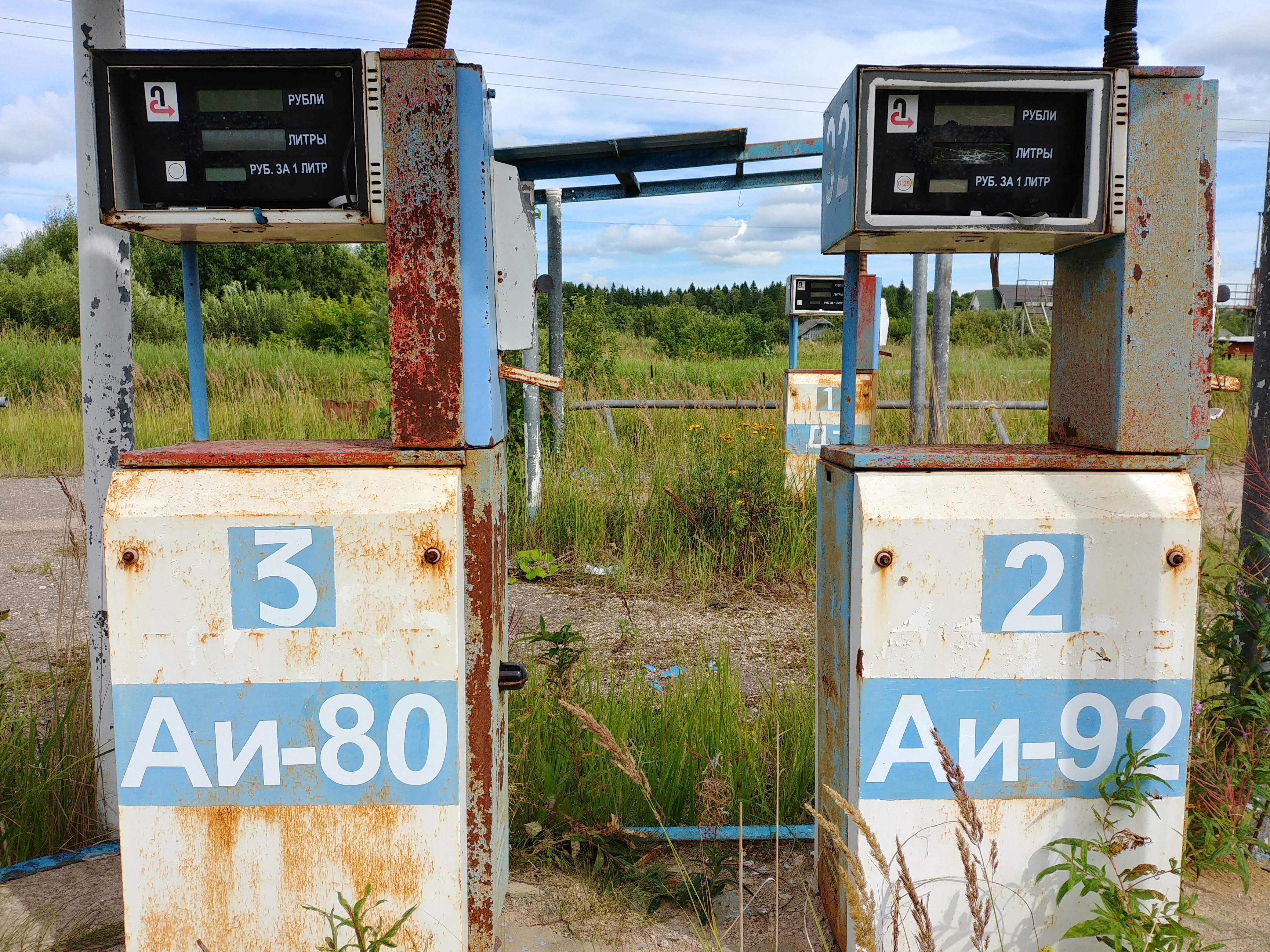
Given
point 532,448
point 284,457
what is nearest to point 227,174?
point 284,457

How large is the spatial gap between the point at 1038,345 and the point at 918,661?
1829 centimetres

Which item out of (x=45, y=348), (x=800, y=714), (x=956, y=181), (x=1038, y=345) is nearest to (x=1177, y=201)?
(x=956, y=181)

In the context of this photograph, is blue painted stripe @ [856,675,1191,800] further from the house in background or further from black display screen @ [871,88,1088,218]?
the house in background

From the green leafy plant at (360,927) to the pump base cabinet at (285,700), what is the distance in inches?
0.7

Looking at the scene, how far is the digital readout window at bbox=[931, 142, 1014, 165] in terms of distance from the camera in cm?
196

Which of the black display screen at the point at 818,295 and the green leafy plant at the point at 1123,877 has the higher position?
the black display screen at the point at 818,295

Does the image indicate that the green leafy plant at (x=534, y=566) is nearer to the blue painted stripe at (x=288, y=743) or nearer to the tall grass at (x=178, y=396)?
the tall grass at (x=178, y=396)

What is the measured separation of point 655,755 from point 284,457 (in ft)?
5.25

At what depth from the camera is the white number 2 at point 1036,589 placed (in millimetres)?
1913

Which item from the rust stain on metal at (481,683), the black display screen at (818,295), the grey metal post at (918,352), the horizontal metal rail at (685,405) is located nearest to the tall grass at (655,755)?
the rust stain on metal at (481,683)

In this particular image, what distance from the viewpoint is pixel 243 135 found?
1.90m

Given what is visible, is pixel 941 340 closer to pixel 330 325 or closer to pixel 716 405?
pixel 716 405

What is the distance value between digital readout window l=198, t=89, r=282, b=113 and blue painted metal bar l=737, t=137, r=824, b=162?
3.89m

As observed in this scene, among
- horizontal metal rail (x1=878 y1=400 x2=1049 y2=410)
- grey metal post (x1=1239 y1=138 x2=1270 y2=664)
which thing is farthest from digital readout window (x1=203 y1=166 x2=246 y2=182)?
horizontal metal rail (x1=878 y1=400 x2=1049 y2=410)
